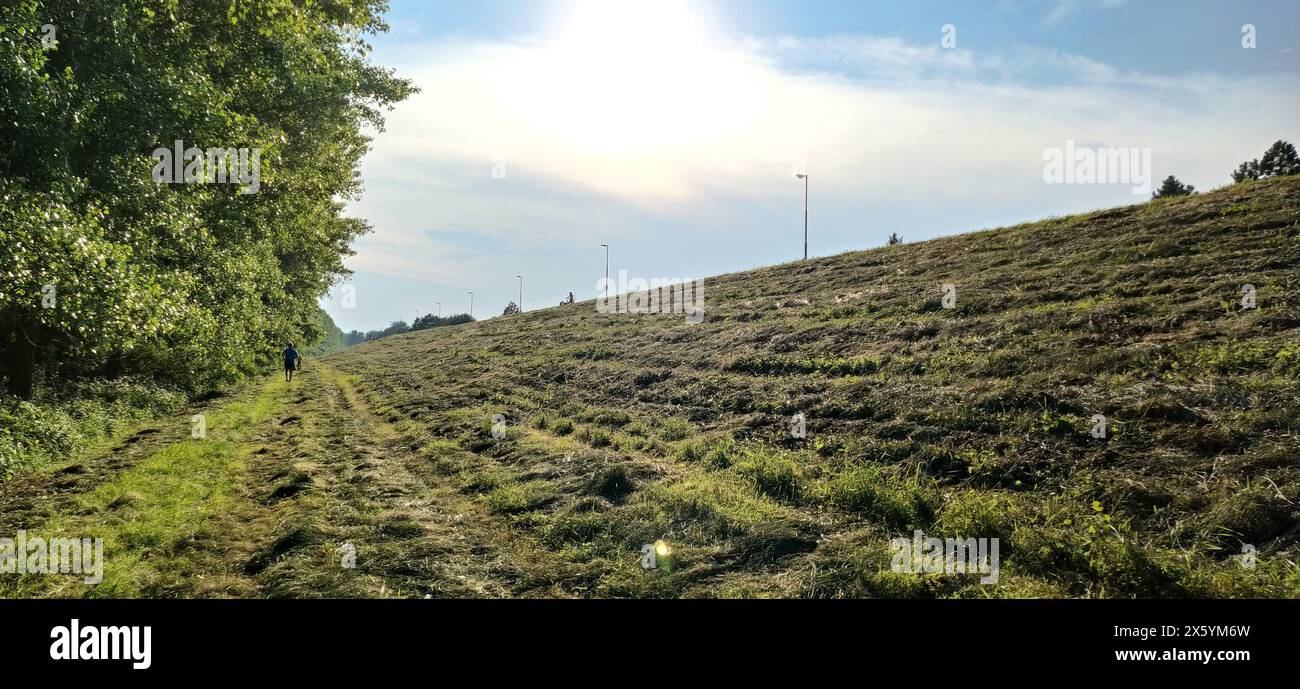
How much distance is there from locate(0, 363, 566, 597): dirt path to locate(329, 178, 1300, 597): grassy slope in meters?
0.84

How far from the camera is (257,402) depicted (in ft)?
81.4

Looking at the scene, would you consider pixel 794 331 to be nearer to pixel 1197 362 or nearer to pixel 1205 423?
pixel 1197 362

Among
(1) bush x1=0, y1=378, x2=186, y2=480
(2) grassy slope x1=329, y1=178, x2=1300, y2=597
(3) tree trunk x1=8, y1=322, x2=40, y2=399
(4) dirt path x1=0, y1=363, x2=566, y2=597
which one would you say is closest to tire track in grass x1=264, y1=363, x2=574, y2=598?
(4) dirt path x1=0, y1=363, x2=566, y2=597

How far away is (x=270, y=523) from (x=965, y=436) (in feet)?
39.2

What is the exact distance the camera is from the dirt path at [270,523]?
7.00 metres

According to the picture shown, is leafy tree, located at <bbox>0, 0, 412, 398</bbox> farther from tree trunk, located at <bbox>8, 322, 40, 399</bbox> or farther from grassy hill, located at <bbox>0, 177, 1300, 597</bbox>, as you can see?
A: grassy hill, located at <bbox>0, 177, 1300, 597</bbox>

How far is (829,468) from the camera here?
1033cm

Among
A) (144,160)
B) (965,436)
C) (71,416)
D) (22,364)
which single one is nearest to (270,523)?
(144,160)

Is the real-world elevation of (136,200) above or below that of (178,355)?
above

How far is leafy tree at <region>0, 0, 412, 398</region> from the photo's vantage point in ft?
34.6

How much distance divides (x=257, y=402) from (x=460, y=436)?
14.6 m
